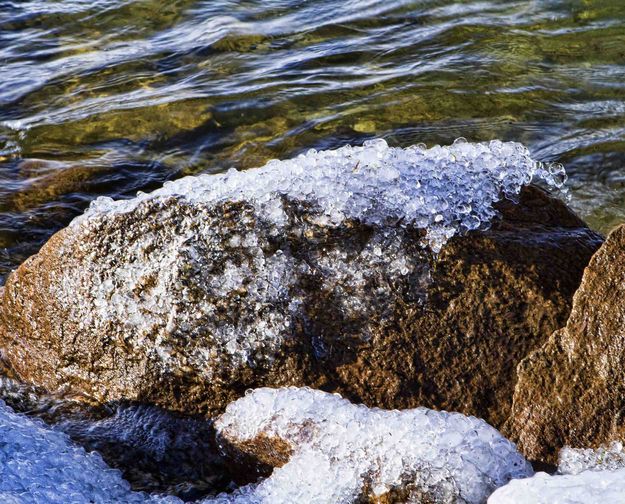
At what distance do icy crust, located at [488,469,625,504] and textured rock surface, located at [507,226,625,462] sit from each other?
25 centimetres

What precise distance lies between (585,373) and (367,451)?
75cm

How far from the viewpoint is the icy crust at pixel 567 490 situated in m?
2.26

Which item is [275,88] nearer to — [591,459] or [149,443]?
[149,443]

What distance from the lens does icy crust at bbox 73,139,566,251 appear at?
2.96 metres

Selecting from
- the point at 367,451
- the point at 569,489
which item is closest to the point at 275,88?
the point at 367,451

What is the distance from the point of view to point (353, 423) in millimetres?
2742

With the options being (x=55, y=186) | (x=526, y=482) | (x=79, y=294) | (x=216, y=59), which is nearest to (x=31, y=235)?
(x=55, y=186)

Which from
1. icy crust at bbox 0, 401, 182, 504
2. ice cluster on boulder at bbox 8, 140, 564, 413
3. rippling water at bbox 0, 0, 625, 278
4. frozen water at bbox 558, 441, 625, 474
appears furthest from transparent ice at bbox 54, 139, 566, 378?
rippling water at bbox 0, 0, 625, 278

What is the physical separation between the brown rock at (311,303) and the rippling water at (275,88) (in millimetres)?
1630

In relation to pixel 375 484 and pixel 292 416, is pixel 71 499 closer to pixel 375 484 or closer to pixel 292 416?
pixel 292 416

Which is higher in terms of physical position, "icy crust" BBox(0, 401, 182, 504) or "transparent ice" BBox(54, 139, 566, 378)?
"transparent ice" BBox(54, 139, 566, 378)

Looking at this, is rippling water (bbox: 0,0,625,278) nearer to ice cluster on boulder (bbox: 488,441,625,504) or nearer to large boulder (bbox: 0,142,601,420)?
large boulder (bbox: 0,142,601,420)

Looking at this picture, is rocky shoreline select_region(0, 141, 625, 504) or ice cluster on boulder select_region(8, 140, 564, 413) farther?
ice cluster on boulder select_region(8, 140, 564, 413)

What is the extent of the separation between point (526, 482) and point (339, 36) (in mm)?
5446
